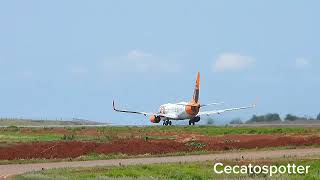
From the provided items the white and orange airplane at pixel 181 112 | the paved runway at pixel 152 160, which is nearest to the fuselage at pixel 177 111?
the white and orange airplane at pixel 181 112

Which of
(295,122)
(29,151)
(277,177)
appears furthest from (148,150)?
(295,122)

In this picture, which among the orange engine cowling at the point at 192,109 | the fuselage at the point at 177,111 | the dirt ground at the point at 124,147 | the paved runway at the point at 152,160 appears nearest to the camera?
the paved runway at the point at 152,160

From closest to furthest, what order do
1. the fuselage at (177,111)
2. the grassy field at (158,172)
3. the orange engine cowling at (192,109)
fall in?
the grassy field at (158,172) → the orange engine cowling at (192,109) → the fuselage at (177,111)

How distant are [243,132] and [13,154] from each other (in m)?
26.6

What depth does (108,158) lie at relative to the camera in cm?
3772

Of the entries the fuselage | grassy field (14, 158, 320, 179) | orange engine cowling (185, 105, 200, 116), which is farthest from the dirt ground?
the fuselage

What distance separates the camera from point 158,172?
93.1 feet

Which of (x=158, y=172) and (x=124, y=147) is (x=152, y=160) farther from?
(x=158, y=172)

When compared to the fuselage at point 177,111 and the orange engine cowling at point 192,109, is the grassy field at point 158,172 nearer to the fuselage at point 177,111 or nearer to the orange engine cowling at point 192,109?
the orange engine cowling at point 192,109

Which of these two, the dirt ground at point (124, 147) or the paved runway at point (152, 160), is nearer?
the paved runway at point (152, 160)

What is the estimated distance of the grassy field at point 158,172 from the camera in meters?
26.7

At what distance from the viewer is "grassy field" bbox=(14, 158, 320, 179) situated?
26.7 metres

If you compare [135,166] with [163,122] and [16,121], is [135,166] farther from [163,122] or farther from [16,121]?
[16,121]

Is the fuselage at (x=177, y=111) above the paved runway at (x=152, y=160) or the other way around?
above
